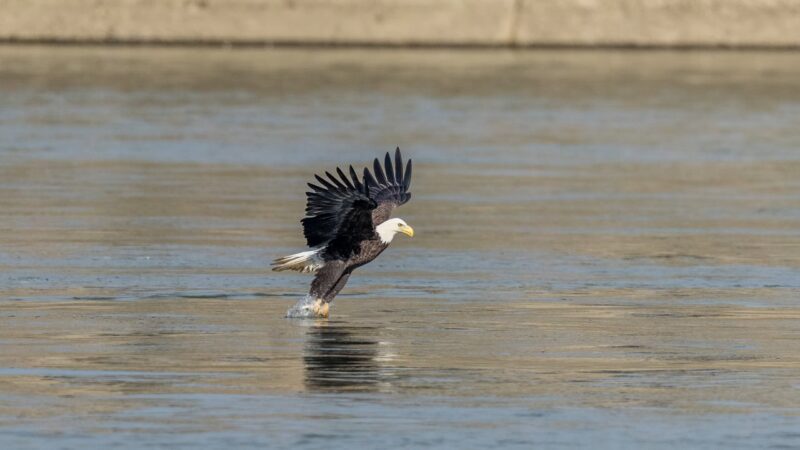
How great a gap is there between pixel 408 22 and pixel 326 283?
Answer: 35.4m

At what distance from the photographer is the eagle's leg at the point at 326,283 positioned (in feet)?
42.0

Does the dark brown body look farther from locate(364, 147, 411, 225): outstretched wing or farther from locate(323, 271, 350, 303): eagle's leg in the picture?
locate(364, 147, 411, 225): outstretched wing

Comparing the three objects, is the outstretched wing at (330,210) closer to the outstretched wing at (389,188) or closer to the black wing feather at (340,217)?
the black wing feather at (340,217)

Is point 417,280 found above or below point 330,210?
below

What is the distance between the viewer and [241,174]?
22094 mm

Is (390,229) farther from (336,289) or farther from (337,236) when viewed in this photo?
(336,289)

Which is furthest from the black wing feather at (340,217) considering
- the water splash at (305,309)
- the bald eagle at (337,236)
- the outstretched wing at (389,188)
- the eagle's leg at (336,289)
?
the outstretched wing at (389,188)

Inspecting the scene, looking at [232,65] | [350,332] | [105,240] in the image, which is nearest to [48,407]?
[350,332]

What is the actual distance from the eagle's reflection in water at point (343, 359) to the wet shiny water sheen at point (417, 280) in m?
0.03

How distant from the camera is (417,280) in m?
14.6

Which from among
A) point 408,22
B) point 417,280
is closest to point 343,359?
point 417,280

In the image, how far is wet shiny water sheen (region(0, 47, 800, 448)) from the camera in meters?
9.53

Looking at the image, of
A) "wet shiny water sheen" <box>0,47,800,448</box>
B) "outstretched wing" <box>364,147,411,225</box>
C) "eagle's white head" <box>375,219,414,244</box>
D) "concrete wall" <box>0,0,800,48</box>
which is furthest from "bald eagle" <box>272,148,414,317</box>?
"concrete wall" <box>0,0,800,48</box>

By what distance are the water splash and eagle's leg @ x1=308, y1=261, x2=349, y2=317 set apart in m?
0.03
